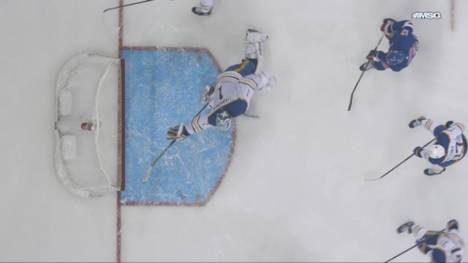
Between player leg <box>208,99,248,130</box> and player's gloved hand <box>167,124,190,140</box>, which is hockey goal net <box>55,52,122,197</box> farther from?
player leg <box>208,99,248,130</box>

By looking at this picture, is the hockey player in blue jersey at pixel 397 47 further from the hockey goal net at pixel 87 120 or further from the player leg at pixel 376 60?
the hockey goal net at pixel 87 120

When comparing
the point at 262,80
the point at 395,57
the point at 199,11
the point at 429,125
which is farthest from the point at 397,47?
the point at 199,11

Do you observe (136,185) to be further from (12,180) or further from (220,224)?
(12,180)

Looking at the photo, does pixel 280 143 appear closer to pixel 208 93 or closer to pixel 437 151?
pixel 208 93

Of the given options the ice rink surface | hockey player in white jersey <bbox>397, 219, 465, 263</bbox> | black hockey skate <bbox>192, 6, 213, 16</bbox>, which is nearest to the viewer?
hockey player in white jersey <bbox>397, 219, 465, 263</bbox>

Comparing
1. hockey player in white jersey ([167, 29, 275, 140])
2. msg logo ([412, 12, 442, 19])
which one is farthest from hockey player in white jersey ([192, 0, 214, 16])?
msg logo ([412, 12, 442, 19])

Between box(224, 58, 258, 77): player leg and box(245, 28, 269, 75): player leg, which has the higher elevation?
box(245, 28, 269, 75): player leg

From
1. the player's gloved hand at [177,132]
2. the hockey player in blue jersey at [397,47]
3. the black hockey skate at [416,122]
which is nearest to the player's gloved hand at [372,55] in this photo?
the hockey player in blue jersey at [397,47]
